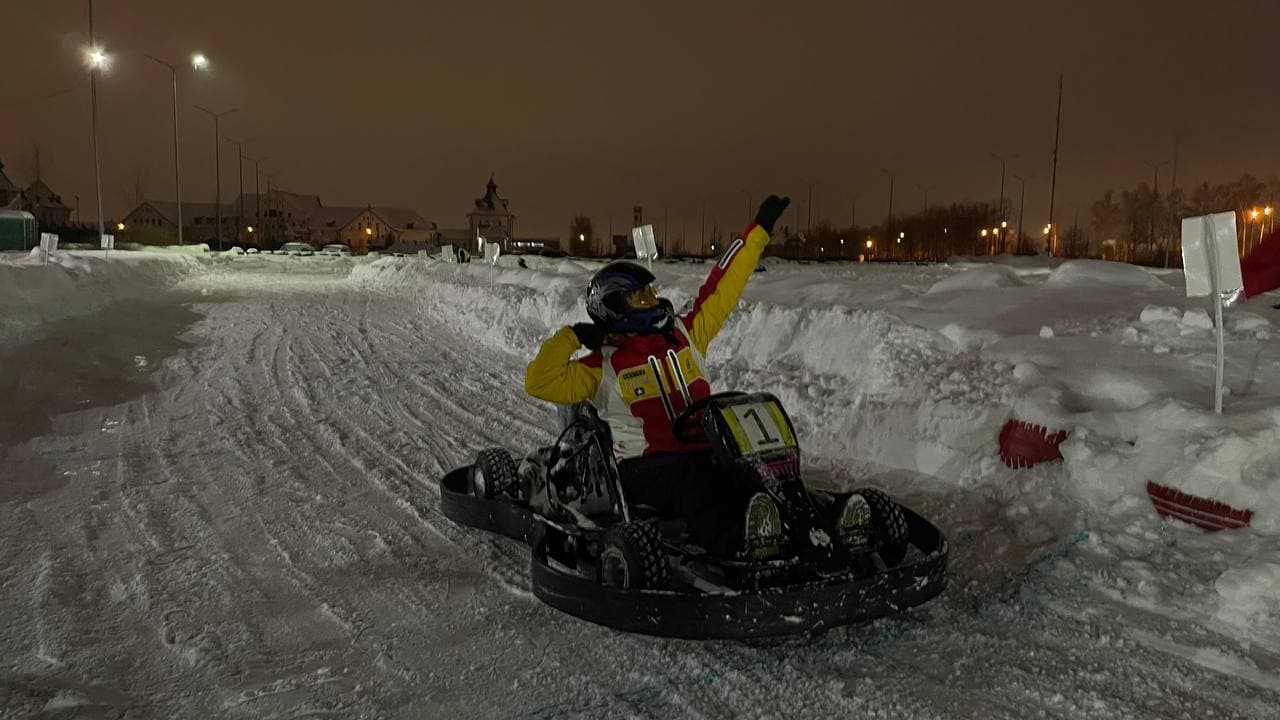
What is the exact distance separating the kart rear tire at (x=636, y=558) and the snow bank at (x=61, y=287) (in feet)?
40.2

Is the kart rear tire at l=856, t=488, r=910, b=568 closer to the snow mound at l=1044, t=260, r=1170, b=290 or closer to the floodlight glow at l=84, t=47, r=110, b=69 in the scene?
the snow mound at l=1044, t=260, r=1170, b=290

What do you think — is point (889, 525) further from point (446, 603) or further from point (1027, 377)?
point (1027, 377)

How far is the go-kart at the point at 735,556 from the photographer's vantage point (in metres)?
3.66

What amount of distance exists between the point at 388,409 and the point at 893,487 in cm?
543

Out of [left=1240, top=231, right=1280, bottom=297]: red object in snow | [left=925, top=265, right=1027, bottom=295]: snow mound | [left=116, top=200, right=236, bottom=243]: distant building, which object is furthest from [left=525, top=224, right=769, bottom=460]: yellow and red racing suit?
[left=116, top=200, right=236, bottom=243]: distant building

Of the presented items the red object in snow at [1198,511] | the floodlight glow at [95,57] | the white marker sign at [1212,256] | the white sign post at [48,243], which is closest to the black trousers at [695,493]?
the red object in snow at [1198,511]

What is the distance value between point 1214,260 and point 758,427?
3705mm

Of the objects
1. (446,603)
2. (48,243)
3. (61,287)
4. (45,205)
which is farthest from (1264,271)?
(45,205)

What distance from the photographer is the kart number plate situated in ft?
13.5

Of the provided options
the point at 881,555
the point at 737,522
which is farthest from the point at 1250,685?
the point at 737,522

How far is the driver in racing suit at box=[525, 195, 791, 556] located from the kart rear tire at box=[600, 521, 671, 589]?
0.38 metres

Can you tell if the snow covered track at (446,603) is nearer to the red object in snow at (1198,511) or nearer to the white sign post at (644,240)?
the red object in snow at (1198,511)

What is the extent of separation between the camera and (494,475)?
5.55m

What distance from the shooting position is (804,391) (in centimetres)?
856
